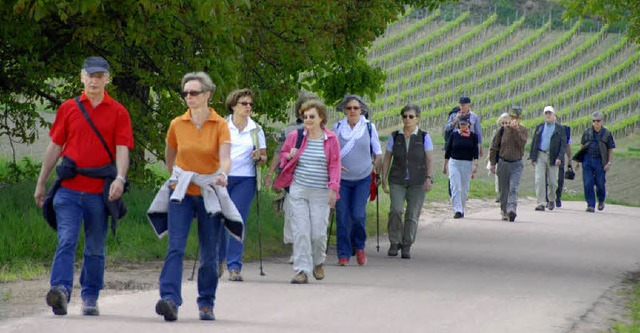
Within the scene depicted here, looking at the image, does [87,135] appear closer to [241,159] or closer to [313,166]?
[241,159]

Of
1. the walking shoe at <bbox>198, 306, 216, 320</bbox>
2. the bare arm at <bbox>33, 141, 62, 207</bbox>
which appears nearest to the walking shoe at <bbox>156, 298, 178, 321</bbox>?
the walking shoe at <bbox>198, 306, 216, 320</bbox>

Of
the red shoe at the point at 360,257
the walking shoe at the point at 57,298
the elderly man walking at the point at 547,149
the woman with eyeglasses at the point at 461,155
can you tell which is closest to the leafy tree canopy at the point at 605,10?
the woman with eyeglasses at the point at 461,155

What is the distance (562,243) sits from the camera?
18922 mm

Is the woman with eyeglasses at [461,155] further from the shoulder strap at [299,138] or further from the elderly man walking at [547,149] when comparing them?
the shoulder strap at [299,138]

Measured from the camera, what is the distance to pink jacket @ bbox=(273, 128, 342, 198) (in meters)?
13.2

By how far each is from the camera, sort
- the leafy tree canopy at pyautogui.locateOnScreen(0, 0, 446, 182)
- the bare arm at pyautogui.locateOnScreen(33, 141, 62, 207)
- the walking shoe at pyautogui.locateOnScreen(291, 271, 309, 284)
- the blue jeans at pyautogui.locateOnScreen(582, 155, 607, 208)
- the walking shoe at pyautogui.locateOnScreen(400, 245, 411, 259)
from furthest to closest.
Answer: the blue jeans at pyautogui.locateOnScreen(582, 155, 607, 208) → the walking shoe at pyautogui.locateOnScreen(400, 245, 411, 259) → the leafy tree canopy at pyautogui.locateOnScreen(0, 0, 446, 182) → the walking shoe at pyautogui.locateOnScreen(291, 271, 309, 284) → the bare arm at pyautogui.locateOnScreen(33, 141, 62, 207)

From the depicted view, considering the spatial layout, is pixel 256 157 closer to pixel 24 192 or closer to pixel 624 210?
pixel 24 192

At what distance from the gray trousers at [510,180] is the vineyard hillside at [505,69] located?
32.5 metres

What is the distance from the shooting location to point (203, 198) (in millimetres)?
9773

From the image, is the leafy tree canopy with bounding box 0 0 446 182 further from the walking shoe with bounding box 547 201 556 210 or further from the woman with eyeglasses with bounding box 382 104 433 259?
the walking shoe with bounding box 547 201 556 210

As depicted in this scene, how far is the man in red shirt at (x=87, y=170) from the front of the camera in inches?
378

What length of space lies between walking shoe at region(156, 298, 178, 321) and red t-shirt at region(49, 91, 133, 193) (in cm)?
86

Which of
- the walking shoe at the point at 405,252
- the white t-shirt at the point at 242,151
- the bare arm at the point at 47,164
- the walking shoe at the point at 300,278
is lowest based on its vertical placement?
the walking shoe at the point at 300,278

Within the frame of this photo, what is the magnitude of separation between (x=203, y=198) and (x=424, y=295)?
305 cm
